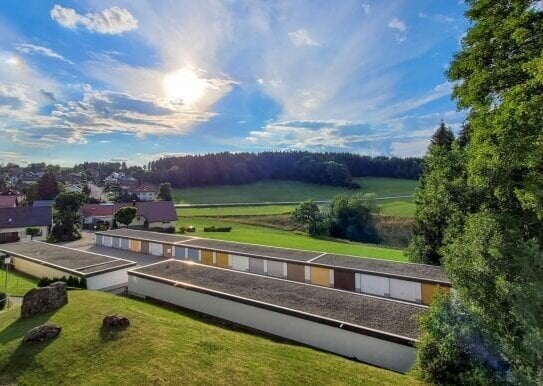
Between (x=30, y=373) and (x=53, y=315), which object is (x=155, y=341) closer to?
(x=30, y=373)

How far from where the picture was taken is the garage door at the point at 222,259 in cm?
3102

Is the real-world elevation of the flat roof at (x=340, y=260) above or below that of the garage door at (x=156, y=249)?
above

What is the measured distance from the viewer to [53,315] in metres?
17.3

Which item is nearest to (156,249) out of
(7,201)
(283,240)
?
→ (283,240)

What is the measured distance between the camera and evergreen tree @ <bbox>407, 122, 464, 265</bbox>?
19984 millimetres

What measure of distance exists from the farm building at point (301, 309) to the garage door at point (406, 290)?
466 centimetres

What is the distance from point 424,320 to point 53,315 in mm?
17037

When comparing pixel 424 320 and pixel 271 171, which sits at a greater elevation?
pixel 271 171

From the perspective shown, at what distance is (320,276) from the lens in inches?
1008

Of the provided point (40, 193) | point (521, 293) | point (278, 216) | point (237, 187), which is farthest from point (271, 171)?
point (521, 293)

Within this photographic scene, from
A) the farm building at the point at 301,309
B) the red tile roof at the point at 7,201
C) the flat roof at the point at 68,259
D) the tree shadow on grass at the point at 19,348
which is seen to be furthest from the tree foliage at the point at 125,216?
the tree shadow on grass at the point at 19,348

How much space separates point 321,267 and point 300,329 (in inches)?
374

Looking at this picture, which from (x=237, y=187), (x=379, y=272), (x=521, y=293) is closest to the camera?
(x=521, y=293)

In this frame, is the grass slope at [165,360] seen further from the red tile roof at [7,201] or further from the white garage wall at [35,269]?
the red tile roof at [7,201]
